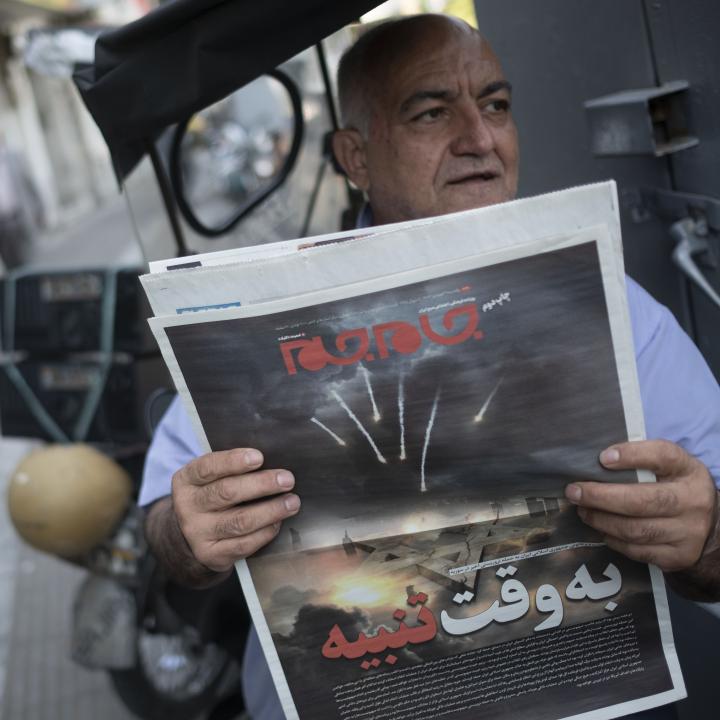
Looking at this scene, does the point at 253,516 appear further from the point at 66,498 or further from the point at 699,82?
the point at 66,498

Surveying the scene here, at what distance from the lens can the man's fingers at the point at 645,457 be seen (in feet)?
3.79

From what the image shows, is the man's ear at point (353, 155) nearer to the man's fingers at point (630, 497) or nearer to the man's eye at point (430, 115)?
the man's eye at point (430, 115)

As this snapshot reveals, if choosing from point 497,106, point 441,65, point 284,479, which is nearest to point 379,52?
point 441,65

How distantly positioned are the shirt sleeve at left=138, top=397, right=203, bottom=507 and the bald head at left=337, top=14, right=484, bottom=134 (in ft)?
2.20

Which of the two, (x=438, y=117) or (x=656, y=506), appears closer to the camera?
(x=656, y=506)

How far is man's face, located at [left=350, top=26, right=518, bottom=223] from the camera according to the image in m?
1.65

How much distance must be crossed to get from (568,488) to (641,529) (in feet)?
0.34

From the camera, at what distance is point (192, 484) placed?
1.31 m

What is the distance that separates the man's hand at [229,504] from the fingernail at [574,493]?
1.14 ft

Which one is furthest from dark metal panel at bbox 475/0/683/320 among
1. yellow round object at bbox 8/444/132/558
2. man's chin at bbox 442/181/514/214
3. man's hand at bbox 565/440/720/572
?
yellow round object at bbox 8/444/132/558

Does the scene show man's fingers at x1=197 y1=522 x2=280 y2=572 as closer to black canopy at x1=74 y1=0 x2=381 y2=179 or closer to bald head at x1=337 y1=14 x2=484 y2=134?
black canopy at x1=74 y1=0 x2=381 y2=179

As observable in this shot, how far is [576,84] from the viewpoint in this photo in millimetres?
1994

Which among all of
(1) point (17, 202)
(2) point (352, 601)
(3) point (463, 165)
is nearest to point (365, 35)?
(3) point (463, 165)

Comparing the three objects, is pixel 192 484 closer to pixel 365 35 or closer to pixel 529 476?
pixel 529 476
